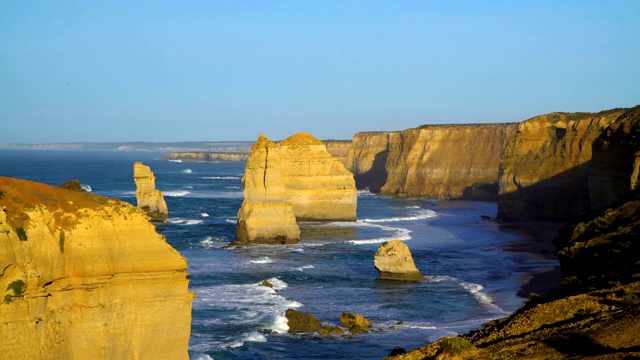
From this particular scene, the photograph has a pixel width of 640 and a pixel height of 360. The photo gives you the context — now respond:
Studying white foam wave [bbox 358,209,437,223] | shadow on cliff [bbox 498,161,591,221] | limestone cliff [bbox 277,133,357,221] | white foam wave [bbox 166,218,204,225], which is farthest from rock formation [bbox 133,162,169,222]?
shadow on cliff [bbox 498,161,591,221]

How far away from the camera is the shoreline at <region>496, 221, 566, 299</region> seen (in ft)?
135

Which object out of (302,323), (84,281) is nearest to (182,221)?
(302,323)

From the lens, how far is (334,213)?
7444 centimetres

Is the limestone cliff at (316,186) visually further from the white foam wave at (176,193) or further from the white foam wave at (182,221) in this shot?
the white foam wave at (176,193)

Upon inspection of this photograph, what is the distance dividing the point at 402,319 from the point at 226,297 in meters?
8.45

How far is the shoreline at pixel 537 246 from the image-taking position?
135 ft

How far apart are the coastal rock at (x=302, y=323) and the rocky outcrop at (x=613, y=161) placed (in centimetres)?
1936

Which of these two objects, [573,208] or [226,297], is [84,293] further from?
[573,208]

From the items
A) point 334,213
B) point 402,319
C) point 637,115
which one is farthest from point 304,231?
point 402,319

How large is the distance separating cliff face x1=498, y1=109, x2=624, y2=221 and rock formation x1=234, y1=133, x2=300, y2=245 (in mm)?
22941

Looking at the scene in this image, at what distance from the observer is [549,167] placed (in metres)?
73.9

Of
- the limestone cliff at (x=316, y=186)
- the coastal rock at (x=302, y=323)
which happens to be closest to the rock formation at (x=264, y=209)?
the limestone cliff at (x=316, y=186)

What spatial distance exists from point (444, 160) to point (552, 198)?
5474 cm

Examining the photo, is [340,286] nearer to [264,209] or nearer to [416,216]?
[264,209]
